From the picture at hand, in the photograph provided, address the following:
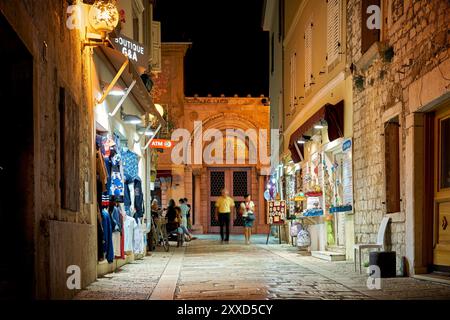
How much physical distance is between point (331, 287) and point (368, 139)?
4042mm

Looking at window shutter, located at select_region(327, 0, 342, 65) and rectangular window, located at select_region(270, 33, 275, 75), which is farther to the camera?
rectangular window, located at select_region(270, 33, 275, 75)

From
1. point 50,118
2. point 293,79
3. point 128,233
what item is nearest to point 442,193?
point 50,118

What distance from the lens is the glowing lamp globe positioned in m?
9.12

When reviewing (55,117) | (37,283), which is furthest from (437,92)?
(37,283)

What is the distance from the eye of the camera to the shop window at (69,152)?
24.8 ft

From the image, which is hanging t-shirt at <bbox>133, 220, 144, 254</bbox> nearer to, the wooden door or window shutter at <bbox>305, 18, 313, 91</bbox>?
the wooden door

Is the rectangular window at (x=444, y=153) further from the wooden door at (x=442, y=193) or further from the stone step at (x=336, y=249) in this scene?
the stone step at (x=336, y=249)

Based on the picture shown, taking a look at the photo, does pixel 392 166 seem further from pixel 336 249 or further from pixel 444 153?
pixel 336 249

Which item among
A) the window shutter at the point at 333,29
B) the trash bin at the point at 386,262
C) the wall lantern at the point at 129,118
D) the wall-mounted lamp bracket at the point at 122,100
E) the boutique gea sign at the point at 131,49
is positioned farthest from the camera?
the window shutter at the point at 333,29

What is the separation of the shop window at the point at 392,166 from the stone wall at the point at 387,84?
15 cm

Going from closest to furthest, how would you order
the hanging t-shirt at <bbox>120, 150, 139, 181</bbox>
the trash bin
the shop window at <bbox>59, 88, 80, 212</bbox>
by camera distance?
1. the shop window at <bbox>59, 88, 80, 212</bbox>
2. the trash bin
3. the hanging t-shirt at <bbox>120, 150, 139, 181</bbox>

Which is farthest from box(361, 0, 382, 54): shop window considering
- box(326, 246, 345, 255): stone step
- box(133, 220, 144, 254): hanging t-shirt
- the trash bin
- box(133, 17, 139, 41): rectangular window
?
box(133, 17, 139, 41): rectangular window

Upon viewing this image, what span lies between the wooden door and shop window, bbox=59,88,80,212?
4902mm

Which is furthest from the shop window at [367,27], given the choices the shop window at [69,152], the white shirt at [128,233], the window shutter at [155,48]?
the window shutter at [155,48]
